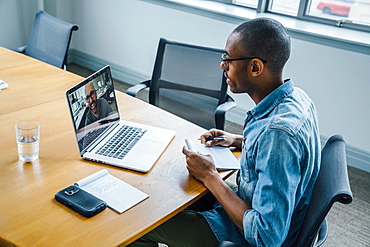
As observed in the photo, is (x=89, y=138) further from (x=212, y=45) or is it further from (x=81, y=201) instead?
(x=212, y=45)

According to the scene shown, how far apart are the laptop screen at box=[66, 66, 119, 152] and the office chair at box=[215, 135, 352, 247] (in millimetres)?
657

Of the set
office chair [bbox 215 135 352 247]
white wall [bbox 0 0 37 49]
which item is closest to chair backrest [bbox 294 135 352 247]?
office chair [bbox 215 135 352 247]

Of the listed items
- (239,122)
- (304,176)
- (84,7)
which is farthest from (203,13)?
(304,176)

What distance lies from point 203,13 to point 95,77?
2.21 meters

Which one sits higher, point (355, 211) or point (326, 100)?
point (326, 100)

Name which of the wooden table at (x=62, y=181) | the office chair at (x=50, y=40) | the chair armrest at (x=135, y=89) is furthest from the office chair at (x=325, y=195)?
the office chair at (x=50, y=40)

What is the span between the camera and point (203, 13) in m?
3.67

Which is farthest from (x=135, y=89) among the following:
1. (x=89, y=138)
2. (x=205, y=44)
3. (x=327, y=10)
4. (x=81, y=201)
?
(x=327, y=10)

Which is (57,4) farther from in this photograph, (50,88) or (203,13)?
(50,88)

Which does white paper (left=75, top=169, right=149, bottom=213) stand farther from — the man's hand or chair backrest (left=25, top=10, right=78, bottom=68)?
chair backrest (left=25, top=10, right=78, bottom=68)

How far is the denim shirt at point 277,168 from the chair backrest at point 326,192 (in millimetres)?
42

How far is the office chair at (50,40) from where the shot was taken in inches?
110

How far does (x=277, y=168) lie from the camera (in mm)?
1245

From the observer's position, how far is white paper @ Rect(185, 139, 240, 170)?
162 cm
